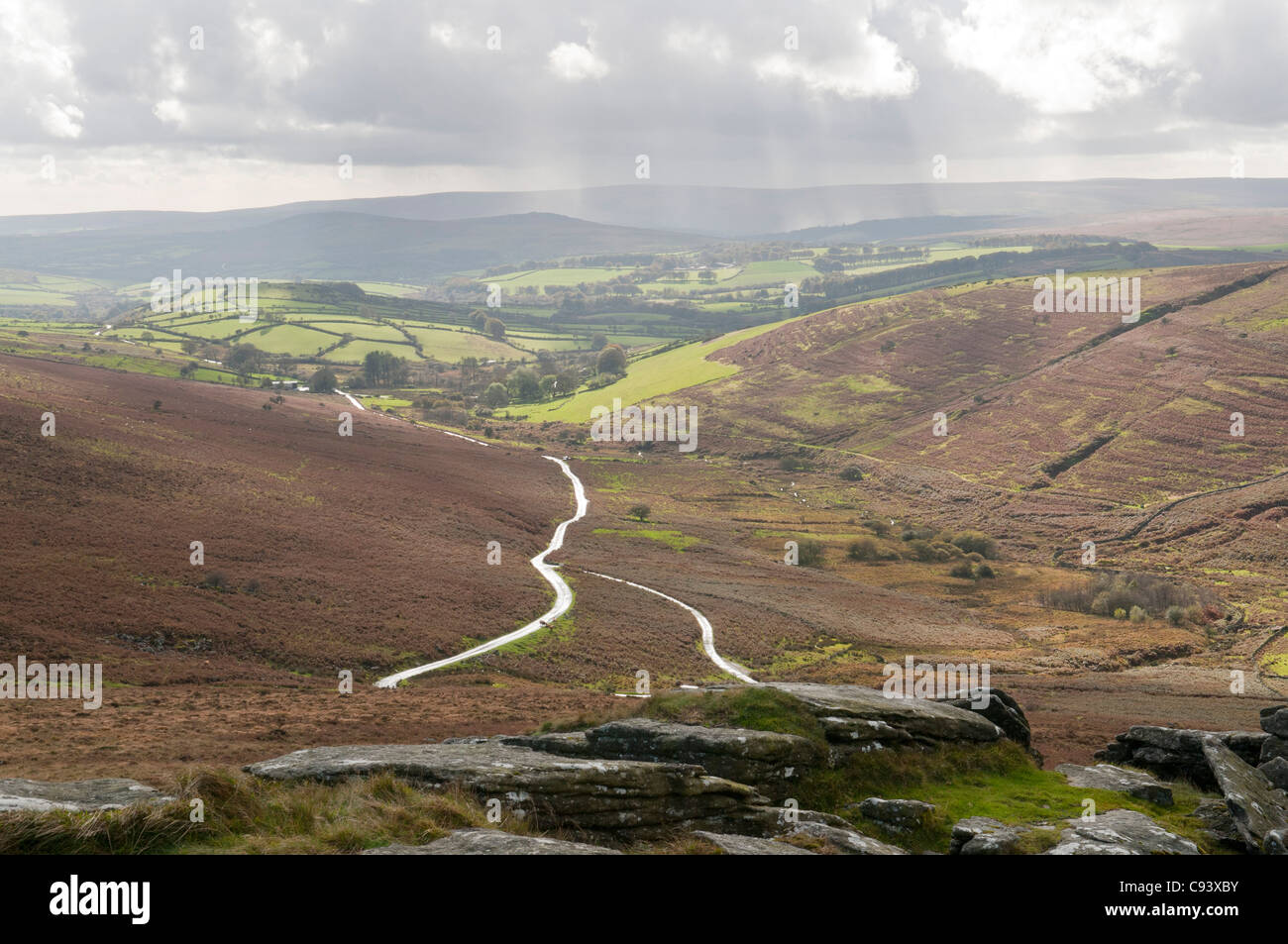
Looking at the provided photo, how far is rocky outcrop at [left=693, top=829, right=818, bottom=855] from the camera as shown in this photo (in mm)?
12109

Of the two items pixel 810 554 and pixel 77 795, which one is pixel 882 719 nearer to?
pixel 77 795

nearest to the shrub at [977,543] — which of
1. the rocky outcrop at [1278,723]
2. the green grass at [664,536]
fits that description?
the green grass at [664,536]

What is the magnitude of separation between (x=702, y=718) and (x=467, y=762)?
7.31 metres

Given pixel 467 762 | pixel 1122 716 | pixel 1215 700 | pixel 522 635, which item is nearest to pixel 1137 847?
pixel 467 762

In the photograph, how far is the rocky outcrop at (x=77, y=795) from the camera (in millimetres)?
11773

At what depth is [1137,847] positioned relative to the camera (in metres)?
14.7

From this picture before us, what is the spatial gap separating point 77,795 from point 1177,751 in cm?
2688

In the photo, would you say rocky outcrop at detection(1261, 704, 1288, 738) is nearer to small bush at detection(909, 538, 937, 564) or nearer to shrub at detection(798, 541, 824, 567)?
shrub at detection(798, 541, 824, 567)

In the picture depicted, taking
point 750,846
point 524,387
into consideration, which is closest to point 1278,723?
point 750,846

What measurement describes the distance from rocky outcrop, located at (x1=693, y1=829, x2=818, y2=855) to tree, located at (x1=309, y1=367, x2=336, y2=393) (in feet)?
546

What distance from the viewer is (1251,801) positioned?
17.0 meters

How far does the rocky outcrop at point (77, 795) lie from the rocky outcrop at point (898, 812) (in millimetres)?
13343

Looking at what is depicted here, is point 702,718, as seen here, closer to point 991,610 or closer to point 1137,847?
point 1137,847
